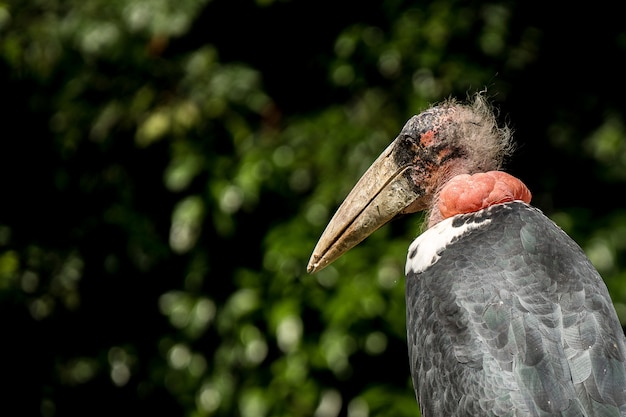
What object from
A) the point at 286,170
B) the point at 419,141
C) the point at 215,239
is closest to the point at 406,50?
the point at 286,170

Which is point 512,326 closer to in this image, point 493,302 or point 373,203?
point 493,302

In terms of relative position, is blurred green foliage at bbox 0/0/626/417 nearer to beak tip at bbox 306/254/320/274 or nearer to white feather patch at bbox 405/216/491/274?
beak tip at bbox 306/254/320/274

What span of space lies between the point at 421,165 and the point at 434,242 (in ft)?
1.30

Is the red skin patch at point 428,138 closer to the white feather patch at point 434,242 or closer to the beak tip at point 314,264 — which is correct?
the white feather patch at point 434,242

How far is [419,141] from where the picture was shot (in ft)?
10.8

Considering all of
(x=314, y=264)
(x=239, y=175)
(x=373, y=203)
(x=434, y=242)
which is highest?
(x=434, y=242)

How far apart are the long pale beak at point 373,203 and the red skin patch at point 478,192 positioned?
23 centimetres

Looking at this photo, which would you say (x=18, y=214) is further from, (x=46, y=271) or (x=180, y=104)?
(x=180, y=104)

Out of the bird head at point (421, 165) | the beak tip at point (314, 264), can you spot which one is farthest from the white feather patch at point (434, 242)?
the beak tip at point (314, 264)

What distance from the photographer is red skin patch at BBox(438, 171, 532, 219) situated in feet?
9.98

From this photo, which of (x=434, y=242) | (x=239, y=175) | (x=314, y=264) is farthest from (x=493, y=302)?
(x=239, y=175)

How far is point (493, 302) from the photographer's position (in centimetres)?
266

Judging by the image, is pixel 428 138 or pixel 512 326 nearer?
pixel 512 326

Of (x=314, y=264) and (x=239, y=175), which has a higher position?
(x=314, y=264)
